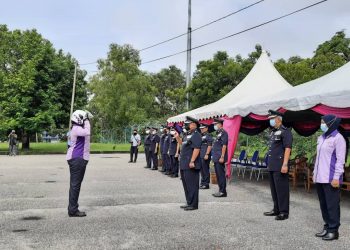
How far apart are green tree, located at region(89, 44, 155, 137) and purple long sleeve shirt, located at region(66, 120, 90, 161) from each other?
38.7 metres

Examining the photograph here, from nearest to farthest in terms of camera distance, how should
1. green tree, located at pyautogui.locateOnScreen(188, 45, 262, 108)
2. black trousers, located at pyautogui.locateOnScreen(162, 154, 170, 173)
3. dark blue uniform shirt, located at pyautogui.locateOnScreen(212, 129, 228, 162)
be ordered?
dark blue uniform shirt, located at pyautogui.locateOnScreen(212, 129, 228, 162)
black trousers, located at pyautogui.locateOnScreen(162, 154, 170, 173)
green tree, located at pyautogui.locateOnScreen(188, 45, 262, 108)

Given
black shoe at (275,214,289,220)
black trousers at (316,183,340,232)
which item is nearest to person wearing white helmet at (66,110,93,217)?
black shoe at (275,214,289,220)

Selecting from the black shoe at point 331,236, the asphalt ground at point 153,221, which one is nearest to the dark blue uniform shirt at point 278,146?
the asphalt ground at point 153,221

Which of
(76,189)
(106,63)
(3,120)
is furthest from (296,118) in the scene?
(106,63)

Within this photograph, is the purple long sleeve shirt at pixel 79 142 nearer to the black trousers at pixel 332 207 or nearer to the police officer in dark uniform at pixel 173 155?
the black trousers at pixel 332 207

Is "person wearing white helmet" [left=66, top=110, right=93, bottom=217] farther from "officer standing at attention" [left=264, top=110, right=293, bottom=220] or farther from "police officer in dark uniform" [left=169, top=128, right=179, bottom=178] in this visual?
"police officer in dark uniform" [left=169, top=128, right=179, bottom=178]

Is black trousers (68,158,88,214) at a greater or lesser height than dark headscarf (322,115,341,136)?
lesser

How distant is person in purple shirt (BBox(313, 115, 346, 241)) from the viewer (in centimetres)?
640

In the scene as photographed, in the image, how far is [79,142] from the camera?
7910mm

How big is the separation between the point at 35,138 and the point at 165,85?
19725mm

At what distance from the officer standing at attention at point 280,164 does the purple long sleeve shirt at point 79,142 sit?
126 inches

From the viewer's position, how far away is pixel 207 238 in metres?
6.39

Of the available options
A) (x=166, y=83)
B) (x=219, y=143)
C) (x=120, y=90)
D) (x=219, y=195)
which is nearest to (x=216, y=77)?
(x=120, y=90)

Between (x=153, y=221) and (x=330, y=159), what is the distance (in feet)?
9.80
